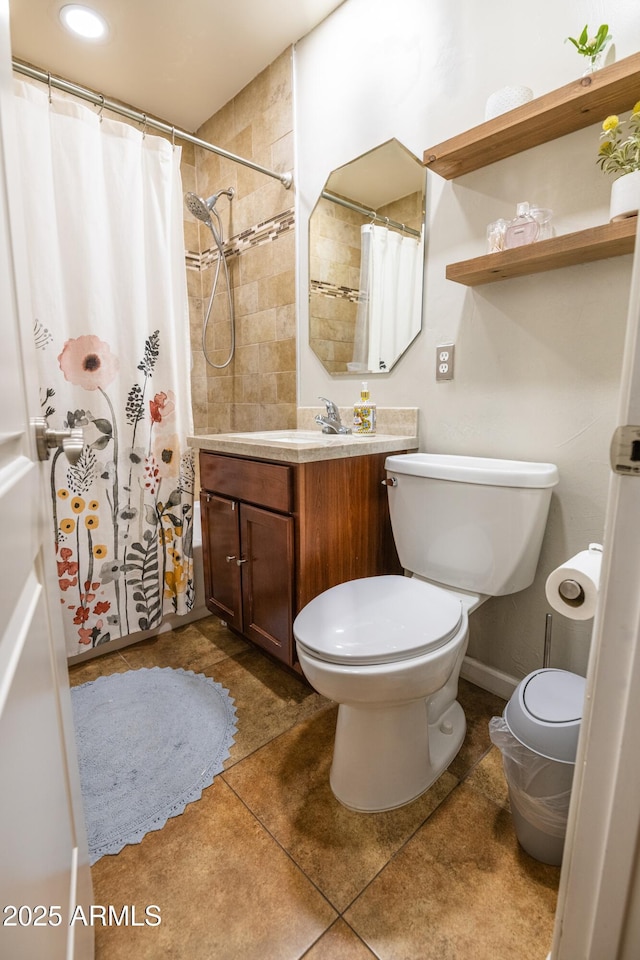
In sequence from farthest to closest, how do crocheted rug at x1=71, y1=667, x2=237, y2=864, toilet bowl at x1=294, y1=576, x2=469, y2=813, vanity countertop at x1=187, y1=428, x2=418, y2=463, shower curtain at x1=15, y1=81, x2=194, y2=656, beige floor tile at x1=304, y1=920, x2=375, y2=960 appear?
1. shower curtain at x1=15, y1=81, x2=194, y2=656
2. vanity countertop at x1=187, y1=428, x2=418, y2=463
3. crocheted rug at x1=71, y1=667, x2=237, y2=864
4. toilet bowl at x1=294, y1=576, x2=469, y2=813
5. beige floor tile at x1=304, y1=920, x2=375, y2=960

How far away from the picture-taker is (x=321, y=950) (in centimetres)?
81

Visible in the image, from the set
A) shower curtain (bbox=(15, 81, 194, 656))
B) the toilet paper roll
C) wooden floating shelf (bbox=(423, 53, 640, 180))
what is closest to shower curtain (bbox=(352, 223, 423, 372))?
wooden floating shelf (bbox=(423, 53, 640, 180))

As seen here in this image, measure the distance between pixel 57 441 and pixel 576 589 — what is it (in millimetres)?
924

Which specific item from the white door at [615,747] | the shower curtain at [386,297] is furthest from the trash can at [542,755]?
the shower curtain at [386,297]

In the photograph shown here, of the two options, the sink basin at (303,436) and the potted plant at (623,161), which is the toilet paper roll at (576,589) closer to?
the potted plant at (623,161)

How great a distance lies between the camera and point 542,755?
2.87 ft

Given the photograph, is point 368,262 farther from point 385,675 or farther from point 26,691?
point 26,691

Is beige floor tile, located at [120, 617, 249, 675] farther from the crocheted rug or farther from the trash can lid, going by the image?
the trash can lid

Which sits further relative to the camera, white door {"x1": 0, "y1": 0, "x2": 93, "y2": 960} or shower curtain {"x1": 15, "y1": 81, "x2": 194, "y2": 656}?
shower curtain {"x1": 15, "y1": 81, "x2": 194, "y2": 656}

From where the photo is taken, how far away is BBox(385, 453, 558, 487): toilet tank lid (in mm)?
1154

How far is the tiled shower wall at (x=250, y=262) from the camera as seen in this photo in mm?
1993

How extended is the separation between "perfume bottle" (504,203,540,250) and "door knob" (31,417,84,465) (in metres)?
1.16

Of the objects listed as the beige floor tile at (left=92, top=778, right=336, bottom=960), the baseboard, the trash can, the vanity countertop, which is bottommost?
the beige floor tile at (left=92, top=778, right=336, bottom=960)

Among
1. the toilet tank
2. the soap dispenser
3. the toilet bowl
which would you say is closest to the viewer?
the toilet bowl
